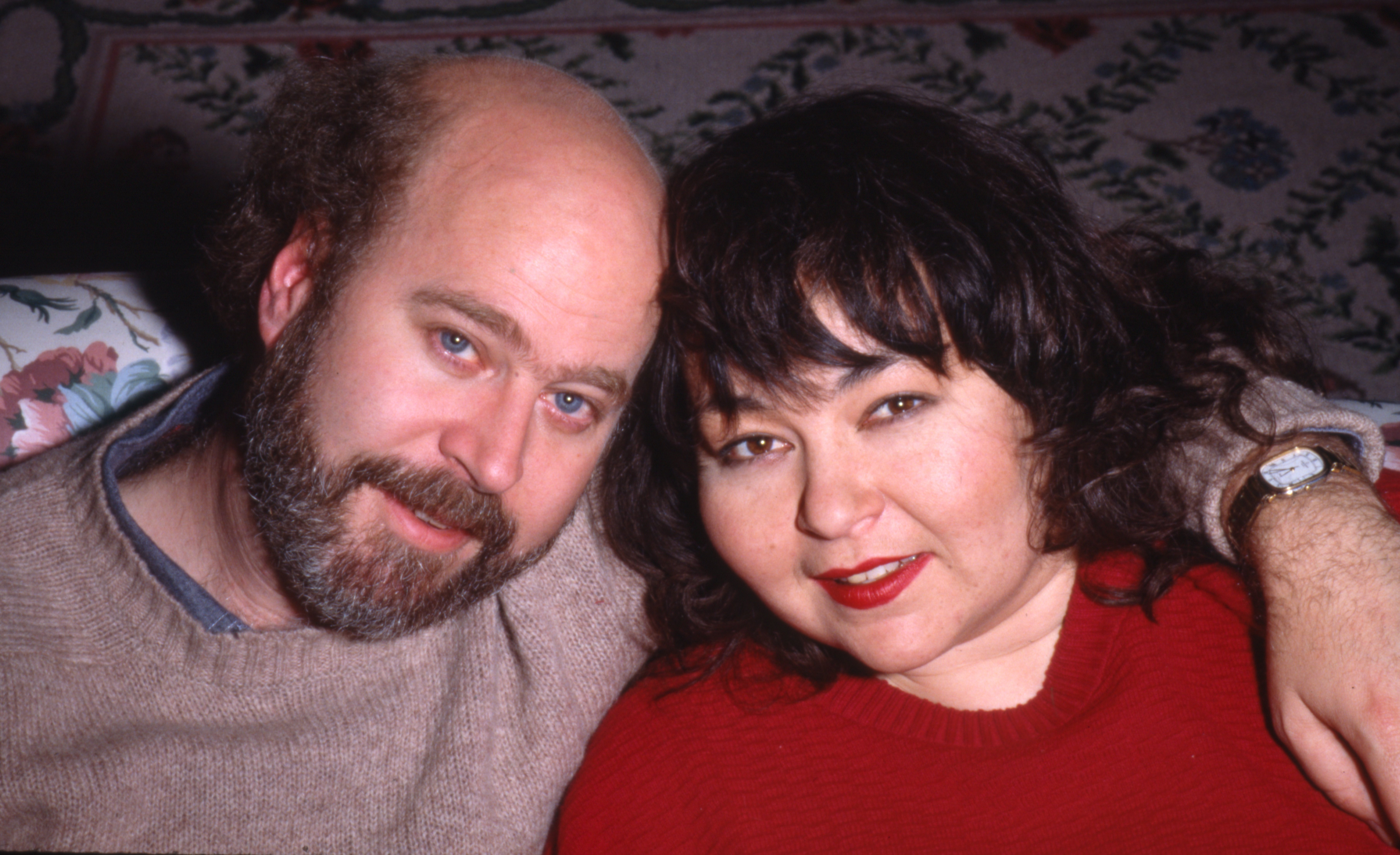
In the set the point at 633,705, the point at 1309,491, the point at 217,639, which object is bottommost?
the point at 633,705

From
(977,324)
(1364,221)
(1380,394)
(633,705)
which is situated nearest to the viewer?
(977,324)

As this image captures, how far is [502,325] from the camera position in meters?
1.09

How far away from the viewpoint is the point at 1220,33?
301 centimetres

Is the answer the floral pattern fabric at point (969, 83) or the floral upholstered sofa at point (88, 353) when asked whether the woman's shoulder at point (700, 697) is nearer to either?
the floral upholstered sofa at point (88, 353)

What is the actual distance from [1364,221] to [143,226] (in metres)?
3.12

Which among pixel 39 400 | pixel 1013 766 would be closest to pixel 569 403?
pixel 1013 766

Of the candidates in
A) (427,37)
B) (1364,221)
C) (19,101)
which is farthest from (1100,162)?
(19,101)

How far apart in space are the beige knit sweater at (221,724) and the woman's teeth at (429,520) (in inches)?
9.6

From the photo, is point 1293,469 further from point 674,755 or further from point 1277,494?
point 674,755

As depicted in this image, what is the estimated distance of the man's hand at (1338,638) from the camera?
3.33 ft

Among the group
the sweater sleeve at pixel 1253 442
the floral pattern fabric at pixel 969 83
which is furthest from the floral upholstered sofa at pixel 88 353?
the floral pattern fabric at pixel 969 83

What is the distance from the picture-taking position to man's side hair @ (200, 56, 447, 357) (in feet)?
4.02

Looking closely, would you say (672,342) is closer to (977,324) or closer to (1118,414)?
(977,324)

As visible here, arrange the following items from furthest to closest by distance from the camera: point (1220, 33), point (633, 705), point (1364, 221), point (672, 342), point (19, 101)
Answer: point (1220, 33)
point (19, 101)
point (1364, 221)
point (633, 705)
point (672, 342)
